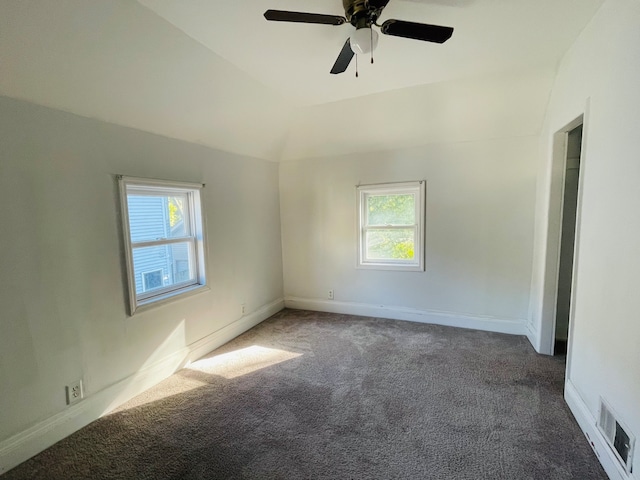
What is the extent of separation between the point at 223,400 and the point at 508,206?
142 inches

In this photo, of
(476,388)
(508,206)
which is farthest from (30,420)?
(508,206)

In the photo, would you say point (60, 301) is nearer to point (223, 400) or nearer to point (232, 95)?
point (223, 400)

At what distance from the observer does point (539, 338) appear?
10.1ft

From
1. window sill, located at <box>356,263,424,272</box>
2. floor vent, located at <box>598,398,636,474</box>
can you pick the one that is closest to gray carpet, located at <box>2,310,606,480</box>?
floor vent, located at <box>598,398,636,474</box>

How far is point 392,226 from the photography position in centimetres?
409

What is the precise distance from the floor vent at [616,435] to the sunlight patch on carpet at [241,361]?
2406mm

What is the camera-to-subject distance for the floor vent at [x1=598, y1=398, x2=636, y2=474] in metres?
1.52

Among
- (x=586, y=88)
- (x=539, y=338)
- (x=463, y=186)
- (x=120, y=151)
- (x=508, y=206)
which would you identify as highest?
(x=586, y=88)

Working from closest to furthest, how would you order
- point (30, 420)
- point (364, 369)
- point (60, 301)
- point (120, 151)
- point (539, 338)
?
point (30, 420)
point (60, 301)
point (120, 151)
point (364, 369)
point (539, 338)

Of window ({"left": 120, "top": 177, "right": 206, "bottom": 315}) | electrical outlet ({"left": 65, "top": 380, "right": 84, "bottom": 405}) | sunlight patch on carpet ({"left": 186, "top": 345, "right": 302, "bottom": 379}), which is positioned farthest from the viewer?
sunlight patch on carpet ({"left": 186, "top": 345, "right": 302, "bottom": 379})

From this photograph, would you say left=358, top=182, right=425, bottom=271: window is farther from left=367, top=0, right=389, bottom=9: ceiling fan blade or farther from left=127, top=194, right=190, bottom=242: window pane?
left=367, top=0, right=389, bottom=9: ceiling fan blade

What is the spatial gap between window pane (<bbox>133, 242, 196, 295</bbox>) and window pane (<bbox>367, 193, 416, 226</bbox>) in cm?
242

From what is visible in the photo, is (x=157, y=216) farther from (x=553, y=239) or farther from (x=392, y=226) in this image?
(x=553, y=239)

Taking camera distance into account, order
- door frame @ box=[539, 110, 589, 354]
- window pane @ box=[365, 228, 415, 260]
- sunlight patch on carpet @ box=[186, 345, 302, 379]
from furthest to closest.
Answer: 1. window pane @ box=[365, 228, 415, 260]
2. sunlight patch on carpet @ box=[186, 345, 302, 379]
3. door frame @ box=[539, 110, 589, 354]
